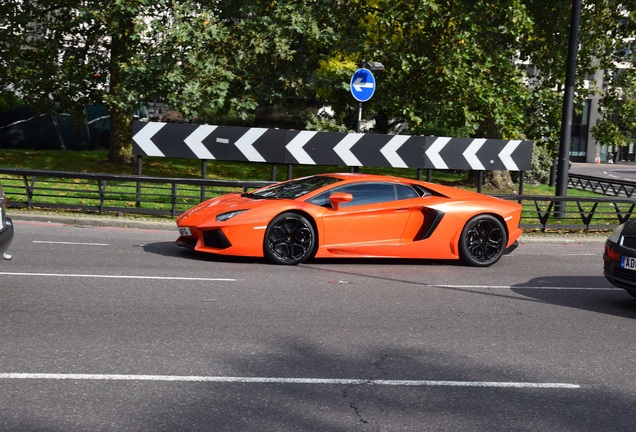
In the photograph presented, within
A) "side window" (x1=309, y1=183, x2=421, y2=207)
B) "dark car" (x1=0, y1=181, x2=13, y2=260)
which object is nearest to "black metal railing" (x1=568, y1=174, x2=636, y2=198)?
"side window" (x1=309, y1=183, x2=421, y2=207)

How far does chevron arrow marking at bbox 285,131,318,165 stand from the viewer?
17.2m

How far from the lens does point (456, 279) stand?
10891 millimetres

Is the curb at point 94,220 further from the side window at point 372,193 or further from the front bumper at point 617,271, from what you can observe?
the front bumper at point 617,271

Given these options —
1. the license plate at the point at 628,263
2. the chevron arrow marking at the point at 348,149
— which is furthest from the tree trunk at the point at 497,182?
the license plate at the point at 628,263

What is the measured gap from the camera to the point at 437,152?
59.1 ft

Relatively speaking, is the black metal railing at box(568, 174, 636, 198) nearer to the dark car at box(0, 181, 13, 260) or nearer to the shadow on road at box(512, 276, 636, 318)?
the shadow on road at box(512, 276, 636, 318)

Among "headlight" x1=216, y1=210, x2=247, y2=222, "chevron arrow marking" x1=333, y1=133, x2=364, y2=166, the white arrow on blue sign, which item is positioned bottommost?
"headlight" x1=216, y1=210, x2=247, y2=222

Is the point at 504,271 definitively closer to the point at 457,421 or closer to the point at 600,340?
the point at 600,340

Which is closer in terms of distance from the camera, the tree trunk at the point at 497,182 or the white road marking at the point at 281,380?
the white road marking at the point at 281,380

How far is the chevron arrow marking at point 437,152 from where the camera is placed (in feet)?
58.9

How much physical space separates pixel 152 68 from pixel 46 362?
656 inches

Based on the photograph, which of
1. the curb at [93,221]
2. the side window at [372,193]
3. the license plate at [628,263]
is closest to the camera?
the license plate at [628,263]

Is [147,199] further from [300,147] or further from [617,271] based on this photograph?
[617,271]

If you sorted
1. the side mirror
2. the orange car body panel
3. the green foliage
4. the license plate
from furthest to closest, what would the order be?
the green foliage < the side mirror < the orange car body panel < the license plate
